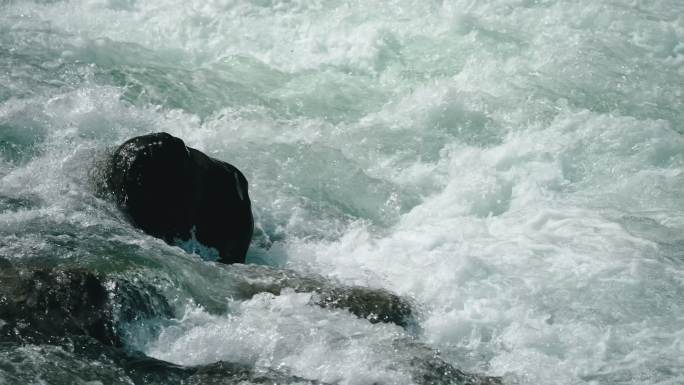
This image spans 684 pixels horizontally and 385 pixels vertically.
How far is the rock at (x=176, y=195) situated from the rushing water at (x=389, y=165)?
0.28 meters

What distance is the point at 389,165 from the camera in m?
9.90

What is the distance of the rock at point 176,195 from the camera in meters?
7.13

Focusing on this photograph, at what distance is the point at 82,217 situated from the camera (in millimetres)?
6992

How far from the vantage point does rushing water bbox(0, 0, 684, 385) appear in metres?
6.39

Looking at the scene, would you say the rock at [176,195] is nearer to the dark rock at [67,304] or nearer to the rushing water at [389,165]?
the rushing water at [389,165]

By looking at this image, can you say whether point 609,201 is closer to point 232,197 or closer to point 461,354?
point 461,354

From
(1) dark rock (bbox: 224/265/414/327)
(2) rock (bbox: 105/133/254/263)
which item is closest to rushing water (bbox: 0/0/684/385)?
(1) dark rock (bbox: 224/265/414/327)

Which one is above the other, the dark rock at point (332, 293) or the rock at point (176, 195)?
the rock at point (176, 195)

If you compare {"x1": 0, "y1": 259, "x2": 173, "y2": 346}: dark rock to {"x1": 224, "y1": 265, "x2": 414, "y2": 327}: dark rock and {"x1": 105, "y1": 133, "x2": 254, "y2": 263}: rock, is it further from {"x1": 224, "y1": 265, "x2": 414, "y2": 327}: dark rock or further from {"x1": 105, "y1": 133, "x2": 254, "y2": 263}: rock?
{"x1": 105, "y1": 133, "x2": 254, "y2": 263}: rock

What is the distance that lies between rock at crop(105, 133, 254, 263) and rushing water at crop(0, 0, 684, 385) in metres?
0.28

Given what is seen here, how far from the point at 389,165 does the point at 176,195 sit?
3.40 meters

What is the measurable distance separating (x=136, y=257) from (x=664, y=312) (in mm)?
4622

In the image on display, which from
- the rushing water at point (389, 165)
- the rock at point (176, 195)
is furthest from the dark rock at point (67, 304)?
the rock at point (176, 195)

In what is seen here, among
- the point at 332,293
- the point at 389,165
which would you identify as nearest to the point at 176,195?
the point at 332,293
